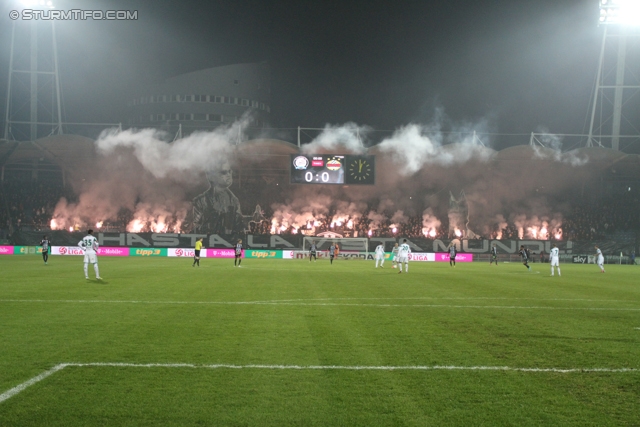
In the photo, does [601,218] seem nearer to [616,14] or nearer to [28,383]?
[616,14]

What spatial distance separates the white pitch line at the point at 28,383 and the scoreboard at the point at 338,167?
4506 cm

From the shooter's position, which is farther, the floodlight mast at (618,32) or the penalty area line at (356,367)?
the floodlight mast at (618,32)

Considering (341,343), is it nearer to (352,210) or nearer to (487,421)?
(487,421)

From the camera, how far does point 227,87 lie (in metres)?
88.4

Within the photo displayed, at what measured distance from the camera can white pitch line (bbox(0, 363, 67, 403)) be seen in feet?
20.9

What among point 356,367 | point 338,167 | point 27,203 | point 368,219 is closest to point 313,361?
point 356,367

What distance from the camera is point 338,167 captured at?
5231 centimetres

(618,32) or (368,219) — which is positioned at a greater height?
(618,32)

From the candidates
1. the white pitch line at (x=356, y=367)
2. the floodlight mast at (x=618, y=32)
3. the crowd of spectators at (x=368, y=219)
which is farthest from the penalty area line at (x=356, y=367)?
the crowd of spectators at (x=368, y=219)

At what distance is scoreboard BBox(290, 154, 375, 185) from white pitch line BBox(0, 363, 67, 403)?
4506 cm

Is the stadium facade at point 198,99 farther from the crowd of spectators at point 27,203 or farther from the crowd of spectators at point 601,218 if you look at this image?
the crowd of spectators at point 601,218

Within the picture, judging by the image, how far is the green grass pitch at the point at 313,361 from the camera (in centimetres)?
603

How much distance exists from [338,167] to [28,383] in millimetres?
46056

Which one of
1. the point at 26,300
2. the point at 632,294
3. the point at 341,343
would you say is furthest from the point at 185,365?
the point at 632,294
